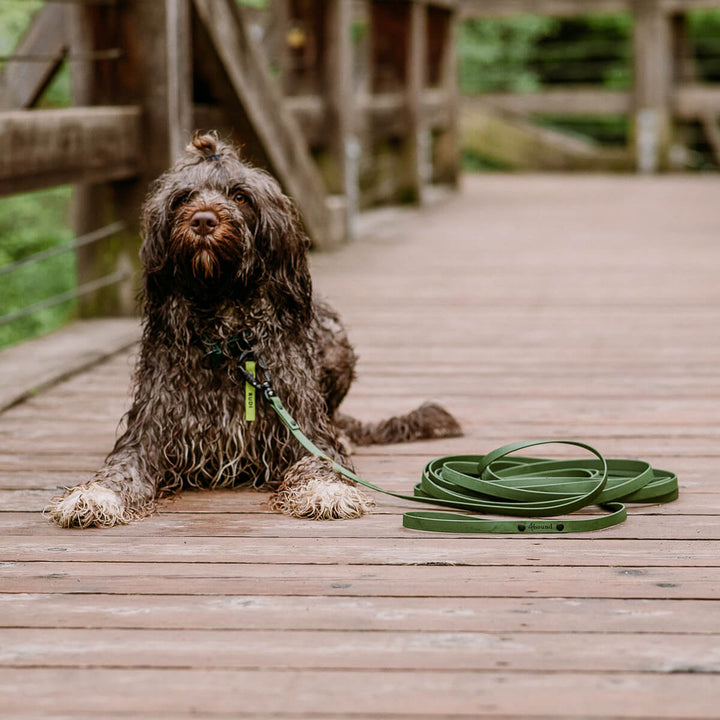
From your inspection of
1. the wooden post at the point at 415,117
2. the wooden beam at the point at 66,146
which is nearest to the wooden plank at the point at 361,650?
the wooden beam at the point at 66,146

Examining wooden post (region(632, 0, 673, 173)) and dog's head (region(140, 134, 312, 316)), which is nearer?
dog's head (region(140, 134, 312, 316))

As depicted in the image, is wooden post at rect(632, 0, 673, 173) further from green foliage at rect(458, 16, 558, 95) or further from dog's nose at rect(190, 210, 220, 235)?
dog's nose at rect(190, 210, 220, 235)

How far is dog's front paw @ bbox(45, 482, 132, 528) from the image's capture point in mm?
3727

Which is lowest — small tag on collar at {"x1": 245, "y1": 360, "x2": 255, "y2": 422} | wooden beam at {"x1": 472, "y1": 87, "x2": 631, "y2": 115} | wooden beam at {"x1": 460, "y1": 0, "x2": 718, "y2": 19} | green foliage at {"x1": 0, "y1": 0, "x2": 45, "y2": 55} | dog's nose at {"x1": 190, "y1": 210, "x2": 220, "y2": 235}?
small tag on collar at {"x1": 245, "y1": 360, "x2": 255, "y2": 422}

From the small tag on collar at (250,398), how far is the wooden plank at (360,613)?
1.03m

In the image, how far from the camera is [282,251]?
4.03m

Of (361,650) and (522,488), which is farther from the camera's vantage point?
(522,488)

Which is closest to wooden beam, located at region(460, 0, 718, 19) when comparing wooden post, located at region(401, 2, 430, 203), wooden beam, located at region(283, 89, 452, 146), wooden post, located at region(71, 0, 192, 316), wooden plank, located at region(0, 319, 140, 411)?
wooden beam, located at region(283, 89, 452, 146)

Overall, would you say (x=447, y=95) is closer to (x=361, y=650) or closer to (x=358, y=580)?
(x=358, y=580)

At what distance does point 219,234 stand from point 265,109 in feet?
17.5

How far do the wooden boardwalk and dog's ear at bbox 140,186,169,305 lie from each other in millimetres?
647

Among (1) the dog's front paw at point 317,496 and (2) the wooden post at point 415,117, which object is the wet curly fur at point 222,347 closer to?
(1) the dog's front paw at point 317,496

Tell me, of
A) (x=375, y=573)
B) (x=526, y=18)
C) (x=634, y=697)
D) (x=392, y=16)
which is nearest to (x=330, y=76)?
(x=392, y=16)

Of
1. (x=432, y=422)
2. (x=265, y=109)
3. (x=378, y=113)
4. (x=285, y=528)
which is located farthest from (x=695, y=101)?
(x=285, y=528)
